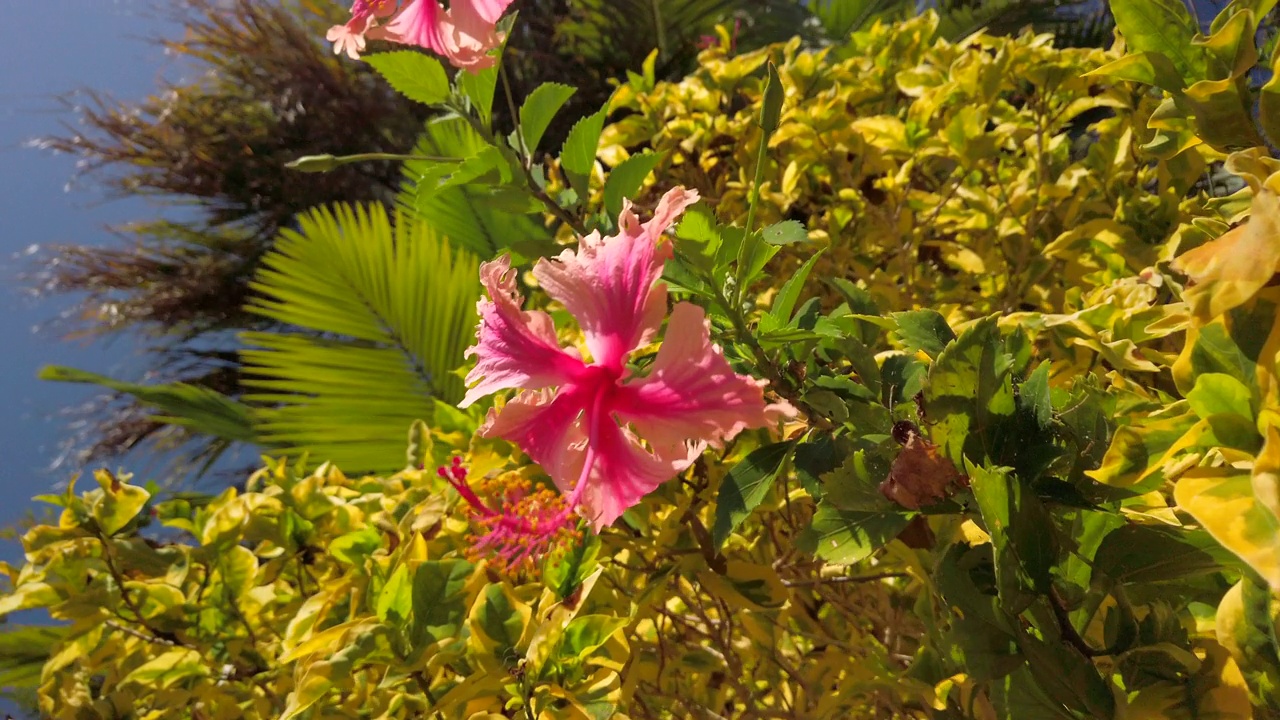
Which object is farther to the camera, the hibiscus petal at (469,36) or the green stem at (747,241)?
the hibiscus petal at (469,36)

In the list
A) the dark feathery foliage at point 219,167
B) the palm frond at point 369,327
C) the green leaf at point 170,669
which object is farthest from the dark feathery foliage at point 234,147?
the green leaf at point 170,669

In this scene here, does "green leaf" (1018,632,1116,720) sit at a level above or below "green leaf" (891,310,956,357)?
below

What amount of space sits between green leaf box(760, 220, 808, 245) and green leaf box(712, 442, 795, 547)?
0.37 feet

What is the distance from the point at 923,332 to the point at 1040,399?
76mm

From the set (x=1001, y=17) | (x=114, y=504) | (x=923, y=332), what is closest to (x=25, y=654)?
(x=114, y=504)

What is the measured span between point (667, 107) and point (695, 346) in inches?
35.8

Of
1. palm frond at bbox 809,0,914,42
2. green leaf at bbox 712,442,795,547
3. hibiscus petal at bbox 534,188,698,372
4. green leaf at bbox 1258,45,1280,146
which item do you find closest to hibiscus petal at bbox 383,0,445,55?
hibiscus petal at bbox 534,188,698,372

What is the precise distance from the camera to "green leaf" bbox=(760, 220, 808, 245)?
0.44m

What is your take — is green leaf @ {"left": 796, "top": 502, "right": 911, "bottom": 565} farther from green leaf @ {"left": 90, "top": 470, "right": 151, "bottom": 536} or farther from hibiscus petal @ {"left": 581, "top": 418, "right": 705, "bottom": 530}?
green leaf @ {"left": 90, "top": 470, "right": 151, "bottom": 536}

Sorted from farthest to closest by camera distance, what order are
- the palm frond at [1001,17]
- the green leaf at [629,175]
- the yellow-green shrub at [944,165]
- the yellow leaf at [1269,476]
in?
the palm frond at [1001,17]
the yellow-green shrub at [944,165]
the green leaf at [629,175]
the yellow leaf at [1269,476]

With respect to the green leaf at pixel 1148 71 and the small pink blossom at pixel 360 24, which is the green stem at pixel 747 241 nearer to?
the green leaf at pixel 1148 71

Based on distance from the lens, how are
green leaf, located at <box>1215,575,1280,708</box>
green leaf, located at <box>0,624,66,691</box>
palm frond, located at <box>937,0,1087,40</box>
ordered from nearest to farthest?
green leaf, located at <box>1215,575,1280,708</box> → green leaf, located at <box>0,624,66,691</box> → palm frond, located at <box>937,0,1087,40</box>

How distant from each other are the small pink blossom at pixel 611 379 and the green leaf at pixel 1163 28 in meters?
0.23

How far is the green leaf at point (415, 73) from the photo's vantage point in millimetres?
547
